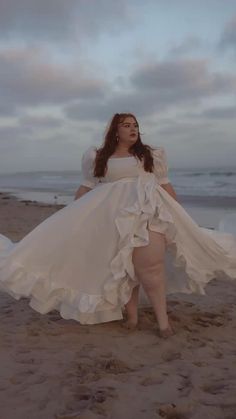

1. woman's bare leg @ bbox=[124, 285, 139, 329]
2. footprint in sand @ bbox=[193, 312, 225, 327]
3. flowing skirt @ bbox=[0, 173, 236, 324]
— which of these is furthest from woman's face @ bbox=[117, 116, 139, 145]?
footprint in sand @ bbox=[193, 312, 225, 327]

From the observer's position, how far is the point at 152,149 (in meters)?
4.71

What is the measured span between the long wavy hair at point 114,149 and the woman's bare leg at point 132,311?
107 centimetres


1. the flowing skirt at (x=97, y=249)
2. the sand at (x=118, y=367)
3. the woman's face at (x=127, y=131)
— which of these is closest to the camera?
the sand at (x=118, y=367)

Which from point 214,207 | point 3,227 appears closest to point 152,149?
point 3,227

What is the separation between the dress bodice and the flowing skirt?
11cm

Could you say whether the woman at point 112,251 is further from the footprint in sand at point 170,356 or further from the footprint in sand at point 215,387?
the footprint in sand at point 215,387

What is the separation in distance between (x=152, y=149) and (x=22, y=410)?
2558 mm

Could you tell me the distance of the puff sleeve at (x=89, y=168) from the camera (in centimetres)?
470

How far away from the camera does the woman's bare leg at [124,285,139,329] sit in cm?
458

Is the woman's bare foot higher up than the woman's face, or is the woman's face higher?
the woman's face

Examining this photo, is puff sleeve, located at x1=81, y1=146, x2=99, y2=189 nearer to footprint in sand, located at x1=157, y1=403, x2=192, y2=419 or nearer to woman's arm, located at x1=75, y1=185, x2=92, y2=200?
woman's arm, located at x1=75, y1=185, x2=92, y2=200

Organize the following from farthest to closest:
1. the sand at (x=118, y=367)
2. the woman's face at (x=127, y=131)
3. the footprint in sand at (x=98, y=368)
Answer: the woman's face at (x=127, y=131), the footprint in sand at (x=98, y=368), the sand at (x=118, y=367)

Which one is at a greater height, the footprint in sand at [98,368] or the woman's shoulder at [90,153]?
the woman's shoulder at [90,153]

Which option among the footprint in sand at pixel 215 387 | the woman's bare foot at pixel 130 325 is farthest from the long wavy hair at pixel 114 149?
the footprint in sand at pixel 215 387
